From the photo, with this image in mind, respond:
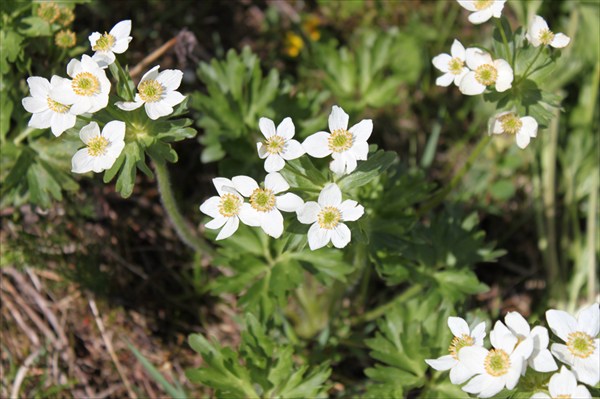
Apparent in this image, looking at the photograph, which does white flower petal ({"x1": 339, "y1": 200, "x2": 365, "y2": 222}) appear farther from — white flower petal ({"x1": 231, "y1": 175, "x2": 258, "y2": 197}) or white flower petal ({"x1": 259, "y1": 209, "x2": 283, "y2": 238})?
white flower petal ({"x1": 231, "y1": 175, "x2": 258, "y2": 197})

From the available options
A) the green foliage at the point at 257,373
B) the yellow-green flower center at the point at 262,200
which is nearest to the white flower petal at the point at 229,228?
the yellow-green flower center at the point at 262,200

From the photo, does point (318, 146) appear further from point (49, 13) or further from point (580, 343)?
point (49, 13)

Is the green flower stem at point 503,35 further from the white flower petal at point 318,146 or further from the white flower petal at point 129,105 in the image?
the white flower petal at point 129,105

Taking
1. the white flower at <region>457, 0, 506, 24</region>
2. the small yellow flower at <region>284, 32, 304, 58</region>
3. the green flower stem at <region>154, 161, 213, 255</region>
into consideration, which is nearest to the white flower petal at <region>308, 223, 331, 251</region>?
the green flower stem at <region>154, 161, 213, 255</region>

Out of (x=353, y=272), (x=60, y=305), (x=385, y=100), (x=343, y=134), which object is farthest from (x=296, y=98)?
(x=60, y=305)

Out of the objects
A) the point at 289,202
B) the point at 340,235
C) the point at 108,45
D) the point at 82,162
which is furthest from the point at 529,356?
the point at 108,45
